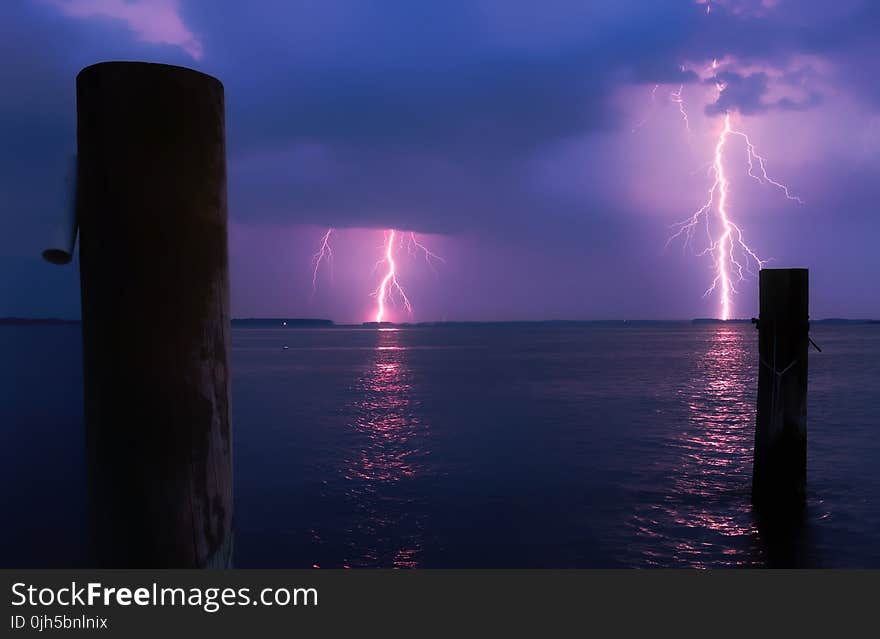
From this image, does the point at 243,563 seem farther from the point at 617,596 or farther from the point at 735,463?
the point at 735,463

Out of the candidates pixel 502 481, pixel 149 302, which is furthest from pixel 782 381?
pixel 149 302

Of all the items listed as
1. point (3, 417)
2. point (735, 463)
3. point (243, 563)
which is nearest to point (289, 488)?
point (243, 563)

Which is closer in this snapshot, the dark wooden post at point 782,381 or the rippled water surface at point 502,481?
the dark wooden post at point 782,381

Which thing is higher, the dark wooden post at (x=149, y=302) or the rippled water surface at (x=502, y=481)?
the dark wooden post at (x=149, y=302)

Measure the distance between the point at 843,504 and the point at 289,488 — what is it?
9.22 metres

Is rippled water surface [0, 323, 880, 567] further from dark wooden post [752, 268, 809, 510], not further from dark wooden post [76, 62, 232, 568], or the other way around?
dark wooden post [76, 62, 232, 568]

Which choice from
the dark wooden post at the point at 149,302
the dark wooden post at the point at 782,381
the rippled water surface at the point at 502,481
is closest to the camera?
the dark wooden post at the point at 149,302

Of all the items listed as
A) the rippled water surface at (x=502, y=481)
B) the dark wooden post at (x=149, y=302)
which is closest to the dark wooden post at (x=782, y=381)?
the rippled water surface at (x=502, y=481)

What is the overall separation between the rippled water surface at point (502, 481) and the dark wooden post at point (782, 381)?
99 cm

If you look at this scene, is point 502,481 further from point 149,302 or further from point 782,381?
point 149,302

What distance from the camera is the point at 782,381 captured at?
7449 millimetres

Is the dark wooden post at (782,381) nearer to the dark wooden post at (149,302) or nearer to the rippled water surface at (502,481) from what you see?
the rippled water surface at (502,481)

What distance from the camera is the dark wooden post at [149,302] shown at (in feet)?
5.29

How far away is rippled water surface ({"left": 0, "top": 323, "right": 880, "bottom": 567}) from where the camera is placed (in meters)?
8.21
